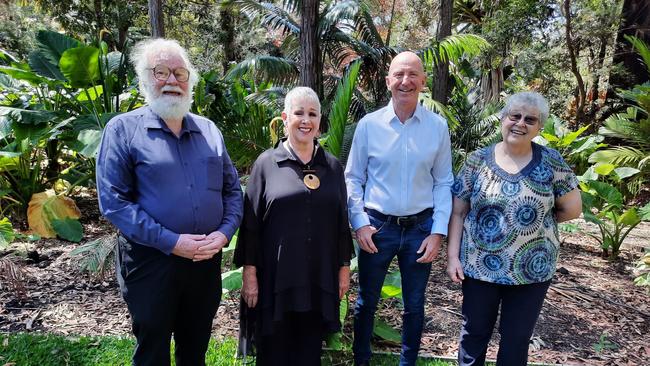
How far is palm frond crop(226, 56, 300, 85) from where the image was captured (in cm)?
768

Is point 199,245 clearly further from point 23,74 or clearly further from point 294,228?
point 23,74

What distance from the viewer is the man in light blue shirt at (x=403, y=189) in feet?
8.71

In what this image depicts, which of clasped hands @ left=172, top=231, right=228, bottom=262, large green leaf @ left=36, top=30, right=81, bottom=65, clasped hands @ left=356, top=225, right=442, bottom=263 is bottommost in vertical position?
clasped hands @ left=356, top=225, right=442, bottom=263

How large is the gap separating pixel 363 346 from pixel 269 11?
24.2 ft

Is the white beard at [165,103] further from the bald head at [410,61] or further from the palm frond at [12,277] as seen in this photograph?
the palm frond at [12,277]

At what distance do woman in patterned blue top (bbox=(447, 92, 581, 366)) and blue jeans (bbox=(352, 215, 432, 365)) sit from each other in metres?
0.28

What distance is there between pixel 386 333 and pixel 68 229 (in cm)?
393

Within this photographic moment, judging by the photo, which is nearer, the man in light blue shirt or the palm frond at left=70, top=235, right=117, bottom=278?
the man in light blue shirt

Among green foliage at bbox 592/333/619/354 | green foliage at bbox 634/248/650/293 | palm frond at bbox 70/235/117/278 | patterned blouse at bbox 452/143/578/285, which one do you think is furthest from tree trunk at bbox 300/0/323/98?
green foliage at bbox 634/248/650/293

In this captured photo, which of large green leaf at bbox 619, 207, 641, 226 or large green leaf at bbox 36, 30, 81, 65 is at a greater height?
large green leaf at bbox 36, 30, 81, 65

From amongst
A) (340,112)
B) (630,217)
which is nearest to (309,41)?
(340,112)

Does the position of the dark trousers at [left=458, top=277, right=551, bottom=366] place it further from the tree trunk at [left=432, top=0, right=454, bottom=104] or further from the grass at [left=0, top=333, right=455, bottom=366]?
the tree trunk at [left=432, top=0, right=454, bottom=104]

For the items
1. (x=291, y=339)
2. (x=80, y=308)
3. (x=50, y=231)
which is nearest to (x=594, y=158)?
(x=291, y=339)

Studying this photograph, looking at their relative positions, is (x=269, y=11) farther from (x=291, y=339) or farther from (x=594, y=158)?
(x=291, y=339)
